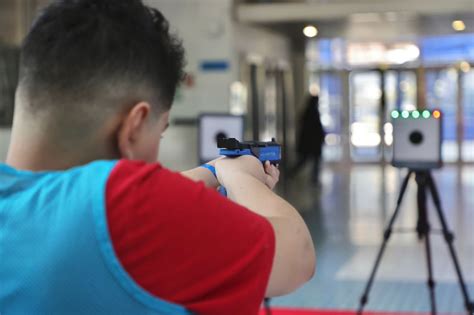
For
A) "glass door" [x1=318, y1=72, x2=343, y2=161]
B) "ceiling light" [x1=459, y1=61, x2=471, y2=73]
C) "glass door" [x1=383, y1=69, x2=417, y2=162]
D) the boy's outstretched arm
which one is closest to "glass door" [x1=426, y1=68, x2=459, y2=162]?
"ceiling light" [x1=459, y1=61, x2=471, y2=73]

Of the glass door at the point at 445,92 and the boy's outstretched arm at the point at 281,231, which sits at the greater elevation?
the glass door at the point at 445,92

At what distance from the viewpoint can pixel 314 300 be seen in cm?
570

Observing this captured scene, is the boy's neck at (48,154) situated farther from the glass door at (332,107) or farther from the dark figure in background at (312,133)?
the glass door at (332,107)

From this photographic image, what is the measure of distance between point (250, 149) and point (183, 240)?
35 centimetres

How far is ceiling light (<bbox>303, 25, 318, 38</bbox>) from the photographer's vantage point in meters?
15.0

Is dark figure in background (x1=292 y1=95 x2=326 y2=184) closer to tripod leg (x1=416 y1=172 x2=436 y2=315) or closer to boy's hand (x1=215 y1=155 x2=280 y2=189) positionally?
tripod leg (x1=416 y1=172 x2=436 y2=315)

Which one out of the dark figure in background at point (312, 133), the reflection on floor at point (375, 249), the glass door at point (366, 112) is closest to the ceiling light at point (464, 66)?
the glass door at point (366, 112)

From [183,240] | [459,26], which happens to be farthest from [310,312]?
[459,26]

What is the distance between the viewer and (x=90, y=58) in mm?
1031

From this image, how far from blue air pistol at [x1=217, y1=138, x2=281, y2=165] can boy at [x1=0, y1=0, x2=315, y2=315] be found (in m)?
0.18

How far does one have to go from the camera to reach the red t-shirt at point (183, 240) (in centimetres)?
96

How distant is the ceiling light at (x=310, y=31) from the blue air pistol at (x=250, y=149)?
1362 cm

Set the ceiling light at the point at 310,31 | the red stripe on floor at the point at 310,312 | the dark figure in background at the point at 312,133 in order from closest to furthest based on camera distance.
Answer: the red stripe on floor at the point at 310,312 → the ceiling light at the point at 310,31 → the dark figure in background at the point at 312,133

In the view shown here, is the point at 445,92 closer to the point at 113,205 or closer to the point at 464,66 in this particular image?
the point at 464,66
